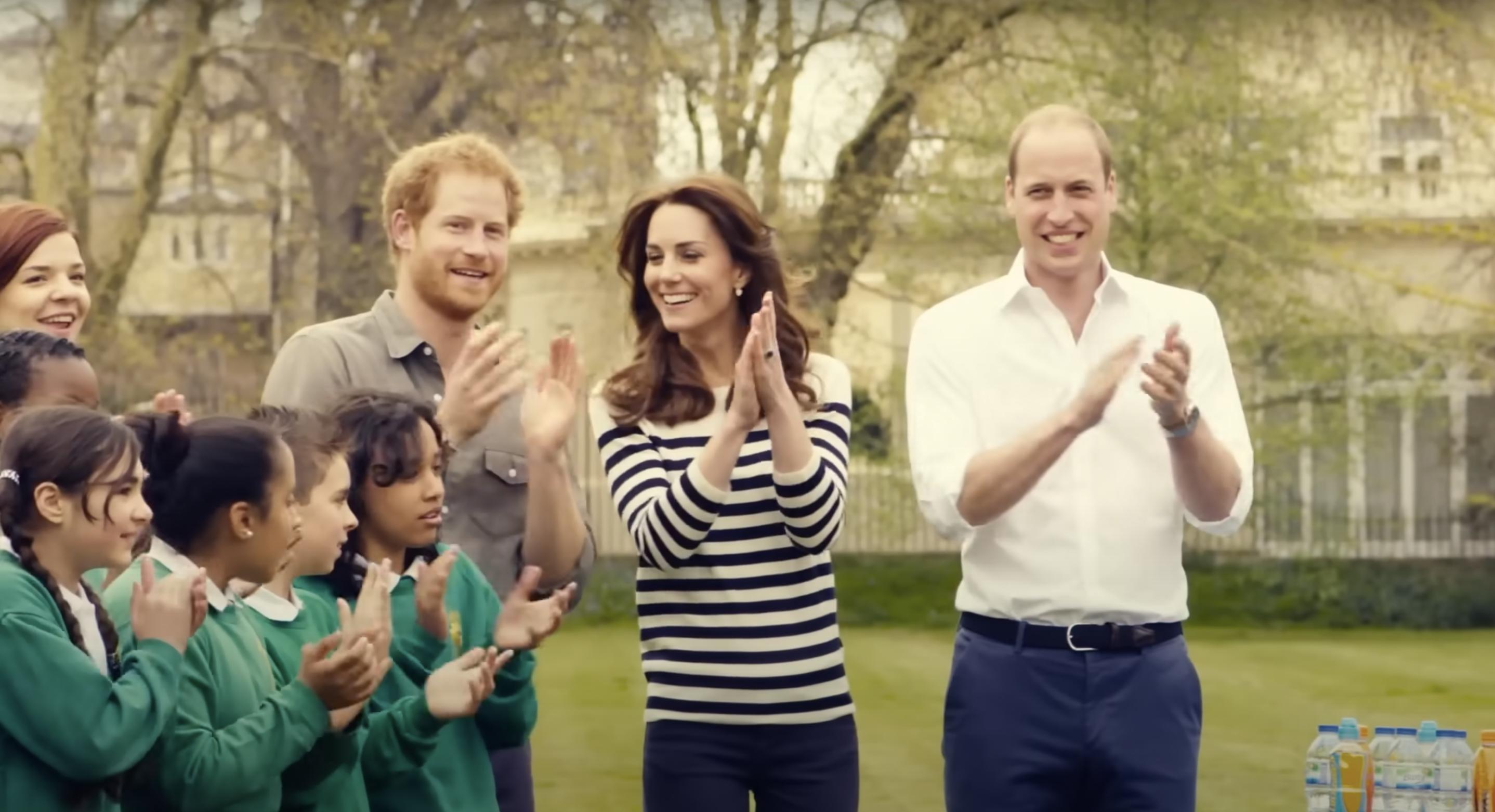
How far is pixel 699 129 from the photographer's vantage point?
71.9 feet

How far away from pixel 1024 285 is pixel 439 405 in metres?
1.25

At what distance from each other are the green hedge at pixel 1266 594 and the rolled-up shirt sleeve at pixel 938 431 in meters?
17.6

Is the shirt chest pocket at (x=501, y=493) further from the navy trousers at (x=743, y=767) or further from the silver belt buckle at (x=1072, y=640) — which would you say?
the silver belt buckle at (x=1072, y=640)

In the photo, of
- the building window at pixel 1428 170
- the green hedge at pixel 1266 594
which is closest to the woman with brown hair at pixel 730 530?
the green hedge at pixel 1266 594

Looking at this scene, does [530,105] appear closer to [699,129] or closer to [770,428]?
[699,129]

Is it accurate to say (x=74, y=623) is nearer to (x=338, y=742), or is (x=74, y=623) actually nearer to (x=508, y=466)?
(x=338, y=742)

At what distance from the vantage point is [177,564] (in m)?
3.49

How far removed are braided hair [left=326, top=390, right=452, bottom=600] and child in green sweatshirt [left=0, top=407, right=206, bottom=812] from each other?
62cm

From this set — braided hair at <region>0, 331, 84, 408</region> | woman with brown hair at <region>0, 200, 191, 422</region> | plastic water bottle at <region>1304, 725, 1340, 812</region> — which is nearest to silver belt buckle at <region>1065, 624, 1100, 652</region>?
plastic water bottle at <region>1304, 725, 1340, 812</region>

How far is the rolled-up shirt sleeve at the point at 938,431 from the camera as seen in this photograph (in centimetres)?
415

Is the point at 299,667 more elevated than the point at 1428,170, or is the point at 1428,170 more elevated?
the point at 1428,170

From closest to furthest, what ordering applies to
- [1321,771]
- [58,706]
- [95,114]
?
1. [58,706]
2. [1321,771]
3. [95,114]

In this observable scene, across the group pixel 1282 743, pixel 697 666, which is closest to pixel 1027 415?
pixel 697 666

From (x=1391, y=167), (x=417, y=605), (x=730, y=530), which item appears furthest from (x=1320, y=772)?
(x=1391, y=167)
